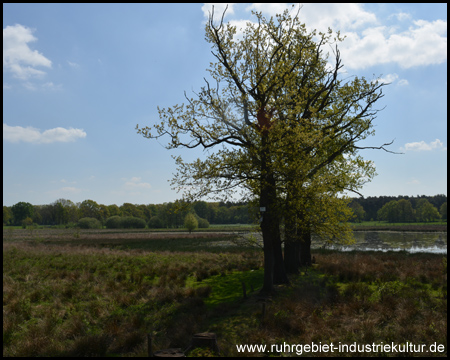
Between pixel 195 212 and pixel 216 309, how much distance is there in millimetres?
121264

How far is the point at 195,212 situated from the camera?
438 ft

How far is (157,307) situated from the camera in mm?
13766

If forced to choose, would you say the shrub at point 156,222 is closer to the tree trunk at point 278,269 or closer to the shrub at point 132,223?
the shrub at point 132,223

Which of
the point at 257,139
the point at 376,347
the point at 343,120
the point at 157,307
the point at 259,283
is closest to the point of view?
the point at 376,347

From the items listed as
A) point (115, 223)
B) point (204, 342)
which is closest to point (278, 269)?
point (204, 342)

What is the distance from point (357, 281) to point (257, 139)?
9223mm

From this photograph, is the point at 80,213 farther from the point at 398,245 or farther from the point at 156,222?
the point at 398,245

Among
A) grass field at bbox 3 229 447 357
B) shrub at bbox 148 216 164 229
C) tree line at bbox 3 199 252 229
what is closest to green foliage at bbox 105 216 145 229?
shrub at bbox 148 216 164 229

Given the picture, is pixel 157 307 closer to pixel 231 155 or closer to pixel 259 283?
pixel 259 283

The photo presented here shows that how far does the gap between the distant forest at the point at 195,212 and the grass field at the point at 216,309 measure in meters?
90.3

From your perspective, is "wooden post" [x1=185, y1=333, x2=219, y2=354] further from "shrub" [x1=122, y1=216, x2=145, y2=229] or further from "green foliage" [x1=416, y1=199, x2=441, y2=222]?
"green foliage" [x1=416, y1=199, x2=441, y2=222]

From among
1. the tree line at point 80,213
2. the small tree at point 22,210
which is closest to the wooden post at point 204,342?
the tree line at point 80,213

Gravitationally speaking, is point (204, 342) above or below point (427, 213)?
below

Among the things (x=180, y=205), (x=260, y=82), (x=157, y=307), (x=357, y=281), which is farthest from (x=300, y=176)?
(x=157, y=307)
